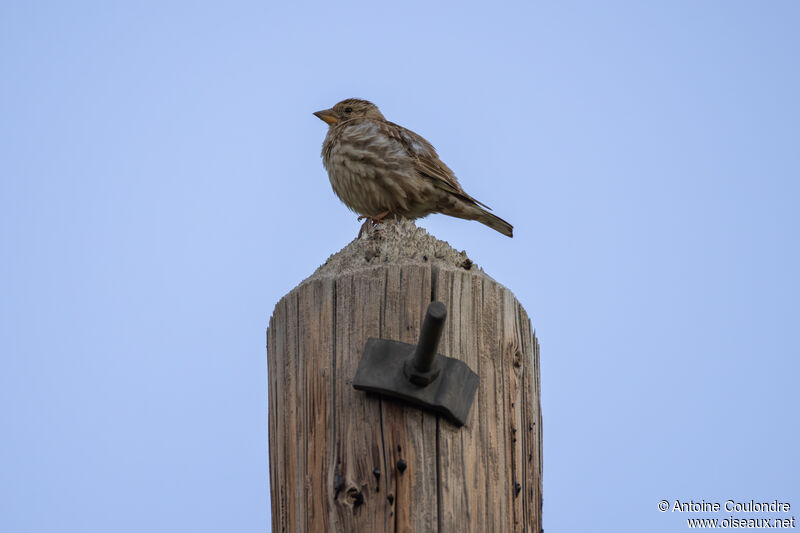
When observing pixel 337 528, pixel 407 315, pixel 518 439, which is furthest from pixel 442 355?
pixel 337 528

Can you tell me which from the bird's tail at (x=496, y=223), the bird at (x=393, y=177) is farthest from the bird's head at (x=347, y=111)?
the bird's tail at (x=496, y=223)

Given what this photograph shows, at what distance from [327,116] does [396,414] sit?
13.2ft

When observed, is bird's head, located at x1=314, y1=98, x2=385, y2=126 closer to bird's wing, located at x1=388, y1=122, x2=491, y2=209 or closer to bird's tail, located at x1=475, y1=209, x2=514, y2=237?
bird's wing, located at x1=388, y1=122, x2=491, y2=209

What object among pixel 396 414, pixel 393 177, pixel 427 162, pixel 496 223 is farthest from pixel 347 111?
pixel 396 414

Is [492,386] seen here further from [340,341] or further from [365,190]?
[365,190]

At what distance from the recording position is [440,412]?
86.4 inches

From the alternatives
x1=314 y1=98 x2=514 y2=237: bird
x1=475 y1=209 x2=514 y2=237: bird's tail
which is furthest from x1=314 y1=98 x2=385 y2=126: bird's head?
x1=475 y1=209 x2=514 y2=237: bird's tail

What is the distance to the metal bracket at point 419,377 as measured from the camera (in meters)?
2.15

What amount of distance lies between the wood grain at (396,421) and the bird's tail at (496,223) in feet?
8.74

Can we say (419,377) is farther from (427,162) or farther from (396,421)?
(427,162)

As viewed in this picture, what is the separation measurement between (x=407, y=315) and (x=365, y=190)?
8.65ft

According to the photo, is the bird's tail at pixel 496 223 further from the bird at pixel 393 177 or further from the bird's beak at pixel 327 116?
the bird's beak at pixel 327 116

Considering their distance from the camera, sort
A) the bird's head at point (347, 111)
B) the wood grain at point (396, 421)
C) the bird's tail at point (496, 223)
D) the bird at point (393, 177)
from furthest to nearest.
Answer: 1. the bird's head at point (347, 111)
2. the bird's tail at point (496, 223)
3. the bird at point (393, 177)
4. the wood grain at point (396, 421)

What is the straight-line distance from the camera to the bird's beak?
5.91m
